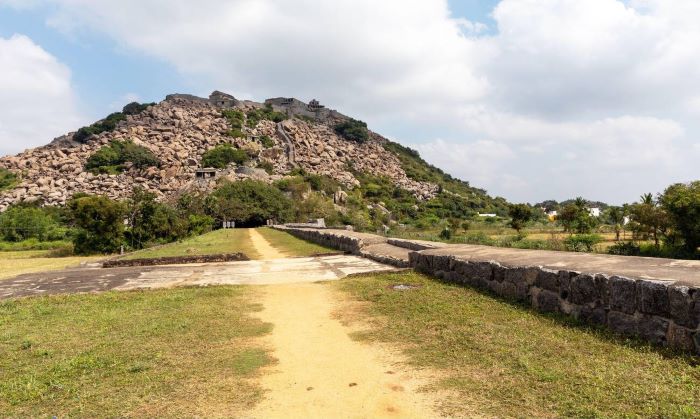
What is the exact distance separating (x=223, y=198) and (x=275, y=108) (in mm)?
93964

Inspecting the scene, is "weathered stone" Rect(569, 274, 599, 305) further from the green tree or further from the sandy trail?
the green tree

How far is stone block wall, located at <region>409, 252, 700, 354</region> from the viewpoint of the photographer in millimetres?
4492

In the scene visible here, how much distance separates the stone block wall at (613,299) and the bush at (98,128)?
128 meters

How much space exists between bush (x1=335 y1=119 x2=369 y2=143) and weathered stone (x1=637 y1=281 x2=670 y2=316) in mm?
137364

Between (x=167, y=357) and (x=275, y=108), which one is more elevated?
(x=275, y=108)

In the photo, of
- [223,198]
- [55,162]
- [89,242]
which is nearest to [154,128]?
[55,162]

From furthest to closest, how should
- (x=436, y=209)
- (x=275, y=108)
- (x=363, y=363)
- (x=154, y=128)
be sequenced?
(x=275, y=108)
(x=154, y=128)
(x=436, y=209)
(x=363, y=363)

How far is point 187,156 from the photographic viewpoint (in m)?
101

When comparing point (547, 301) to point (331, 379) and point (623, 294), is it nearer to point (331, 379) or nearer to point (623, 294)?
point (623, 294)

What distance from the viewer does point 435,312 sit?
7.01 m

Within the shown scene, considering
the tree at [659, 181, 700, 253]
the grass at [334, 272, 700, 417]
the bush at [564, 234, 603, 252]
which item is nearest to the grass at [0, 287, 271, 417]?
the grass at [334, 272, 700, 417]

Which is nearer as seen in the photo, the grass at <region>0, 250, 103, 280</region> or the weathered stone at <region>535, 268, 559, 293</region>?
the weathered stone at <region>535, 268, 559, 293</region>

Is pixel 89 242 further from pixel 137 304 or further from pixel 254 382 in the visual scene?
pixel 254 382

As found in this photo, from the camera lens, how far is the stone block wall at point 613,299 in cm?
449
